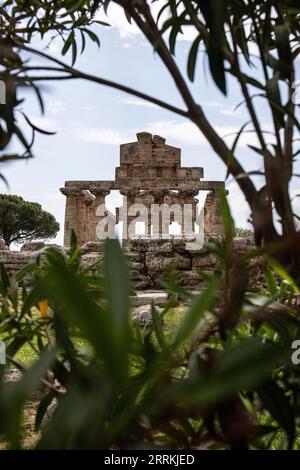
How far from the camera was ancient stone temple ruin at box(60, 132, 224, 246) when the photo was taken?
25.3m

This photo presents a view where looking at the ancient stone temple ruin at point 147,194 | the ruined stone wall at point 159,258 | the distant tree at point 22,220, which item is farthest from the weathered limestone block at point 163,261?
the distant tree at point 22,220

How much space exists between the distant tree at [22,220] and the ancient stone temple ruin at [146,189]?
51.1 ft

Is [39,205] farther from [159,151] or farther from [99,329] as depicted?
[99,329]

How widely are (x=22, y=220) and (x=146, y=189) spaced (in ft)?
65.9

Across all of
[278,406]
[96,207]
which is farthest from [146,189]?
[278,406]

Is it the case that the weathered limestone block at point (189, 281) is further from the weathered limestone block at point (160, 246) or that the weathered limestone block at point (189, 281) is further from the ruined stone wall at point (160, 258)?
the weathered limestone block at point (160, 246)

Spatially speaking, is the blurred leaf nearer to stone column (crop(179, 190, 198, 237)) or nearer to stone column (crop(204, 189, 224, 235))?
stone column (crop(204, 189, 224, 235))

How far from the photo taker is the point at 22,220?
42688 mm

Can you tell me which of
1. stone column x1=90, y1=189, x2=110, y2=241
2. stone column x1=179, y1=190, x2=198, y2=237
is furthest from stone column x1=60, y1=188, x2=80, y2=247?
stone column x1=179, y1=190, x2=198, y2=237

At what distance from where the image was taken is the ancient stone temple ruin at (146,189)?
2527 cm

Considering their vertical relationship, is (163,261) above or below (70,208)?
below

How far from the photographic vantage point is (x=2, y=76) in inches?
40.1

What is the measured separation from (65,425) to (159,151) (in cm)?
2764

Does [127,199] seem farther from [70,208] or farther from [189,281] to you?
[189,281]
